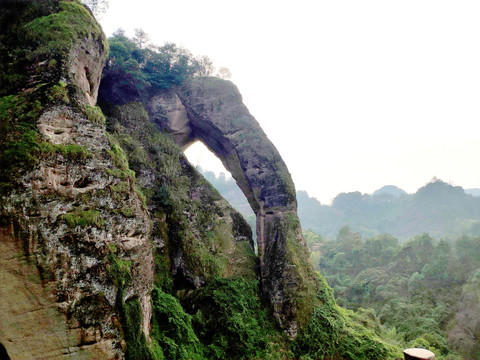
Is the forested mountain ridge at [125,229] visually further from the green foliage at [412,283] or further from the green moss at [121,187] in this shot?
the green foliage at [412,283]

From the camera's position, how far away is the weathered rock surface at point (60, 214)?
502 cm

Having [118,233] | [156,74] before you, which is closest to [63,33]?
[118,233]

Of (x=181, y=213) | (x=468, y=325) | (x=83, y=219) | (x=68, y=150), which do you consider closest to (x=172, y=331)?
(x=83, y=219)

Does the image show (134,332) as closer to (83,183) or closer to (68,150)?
(83,183)

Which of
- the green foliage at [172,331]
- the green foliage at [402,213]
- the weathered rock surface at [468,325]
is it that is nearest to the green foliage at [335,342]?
the green foliage at [172,331]

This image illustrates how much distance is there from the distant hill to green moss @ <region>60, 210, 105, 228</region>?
1842 inches

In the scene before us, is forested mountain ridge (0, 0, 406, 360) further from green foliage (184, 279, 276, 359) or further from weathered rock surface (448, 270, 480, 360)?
weathered rock surface (448, 270, 480, 360)

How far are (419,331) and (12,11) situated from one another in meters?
23.7

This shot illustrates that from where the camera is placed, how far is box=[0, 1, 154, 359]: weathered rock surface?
5023 mm

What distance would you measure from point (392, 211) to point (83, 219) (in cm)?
8363

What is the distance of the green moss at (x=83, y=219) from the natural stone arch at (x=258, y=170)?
6.96 m

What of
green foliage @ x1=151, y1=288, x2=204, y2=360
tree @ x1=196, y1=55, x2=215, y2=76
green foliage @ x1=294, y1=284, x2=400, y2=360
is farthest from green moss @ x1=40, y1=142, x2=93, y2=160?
tree @ x1=196, y1=55, x2=215, y2=76

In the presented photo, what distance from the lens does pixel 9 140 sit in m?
5.58

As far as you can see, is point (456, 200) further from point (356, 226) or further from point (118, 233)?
point (118, 233)
